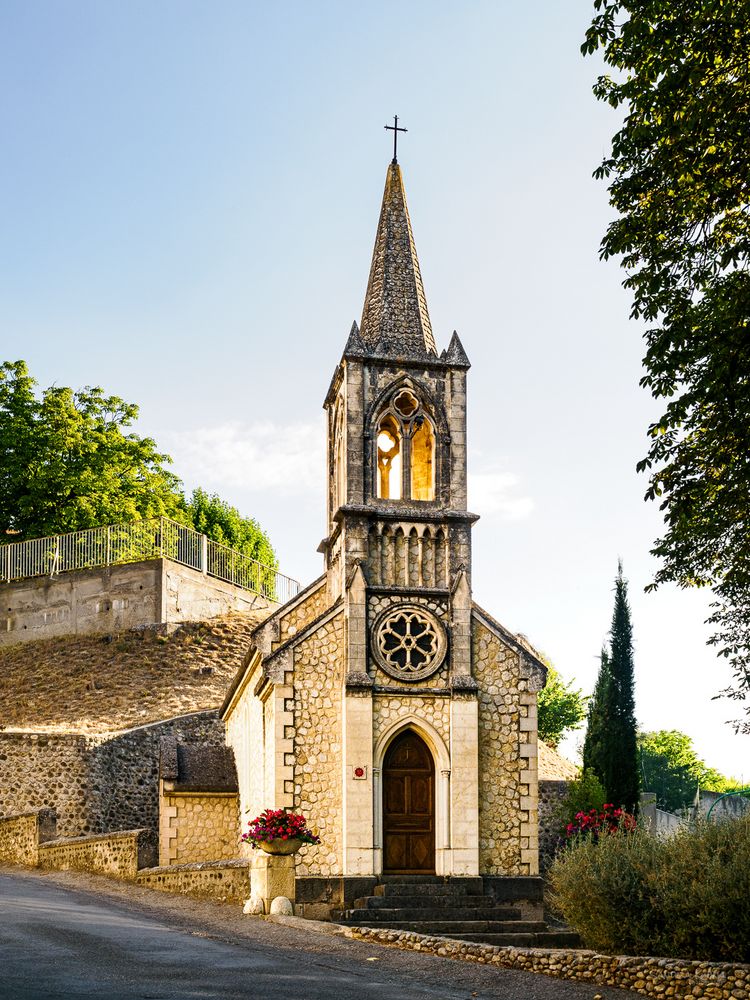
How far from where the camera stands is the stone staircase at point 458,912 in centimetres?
1872

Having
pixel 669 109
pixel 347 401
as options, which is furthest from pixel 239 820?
pixel 669 109

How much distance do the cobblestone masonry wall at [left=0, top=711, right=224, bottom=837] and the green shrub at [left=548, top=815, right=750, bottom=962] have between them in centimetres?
1878

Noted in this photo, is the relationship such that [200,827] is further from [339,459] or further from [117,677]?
[117,677]

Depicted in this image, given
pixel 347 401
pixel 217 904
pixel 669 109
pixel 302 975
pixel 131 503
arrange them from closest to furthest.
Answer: pixel 302 975, pixel 669 109, pixel 217 904, pixel 347 401, pixel 131 503

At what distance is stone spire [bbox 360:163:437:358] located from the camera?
25125 mm

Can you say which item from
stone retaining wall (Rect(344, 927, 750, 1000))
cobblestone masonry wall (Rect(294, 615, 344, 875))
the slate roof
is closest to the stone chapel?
cobblestone masonry wall (Rect(294, 615, 344, 875))

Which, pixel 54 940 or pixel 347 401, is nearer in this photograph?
pixel 54 940

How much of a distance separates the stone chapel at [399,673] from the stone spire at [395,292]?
69mm

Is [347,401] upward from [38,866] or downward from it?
upward

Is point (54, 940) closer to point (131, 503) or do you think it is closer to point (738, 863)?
point (738, 863)

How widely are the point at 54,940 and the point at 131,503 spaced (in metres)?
32.3

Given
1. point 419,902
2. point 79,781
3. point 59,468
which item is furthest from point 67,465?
point 419,902

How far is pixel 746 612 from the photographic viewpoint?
18125mm

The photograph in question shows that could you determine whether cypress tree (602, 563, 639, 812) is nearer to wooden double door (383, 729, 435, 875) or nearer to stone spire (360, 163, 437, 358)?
wooden double door (383, 729, 435, 875)
